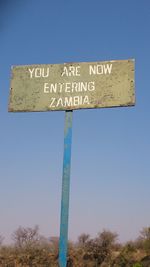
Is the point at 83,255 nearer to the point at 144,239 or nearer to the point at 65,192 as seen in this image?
the point at 144,239

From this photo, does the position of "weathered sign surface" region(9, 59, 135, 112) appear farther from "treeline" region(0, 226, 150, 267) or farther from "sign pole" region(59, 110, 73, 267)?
"treeline" region(0, 226, 150, 267)

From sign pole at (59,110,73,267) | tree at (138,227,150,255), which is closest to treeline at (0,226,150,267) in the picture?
tree at (138,227,150,255)

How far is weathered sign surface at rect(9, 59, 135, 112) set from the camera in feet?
19.1

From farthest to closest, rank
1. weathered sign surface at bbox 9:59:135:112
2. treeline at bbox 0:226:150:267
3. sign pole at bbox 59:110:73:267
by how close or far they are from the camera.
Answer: treeline at bbox 0:226:150:267 → weathered sign surface at bbox 9:59:135:112 → sign pole at bbox 59:110:73:267

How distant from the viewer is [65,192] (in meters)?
5.51

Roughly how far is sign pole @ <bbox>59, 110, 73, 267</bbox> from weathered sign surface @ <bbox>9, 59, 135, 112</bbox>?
0.91ft

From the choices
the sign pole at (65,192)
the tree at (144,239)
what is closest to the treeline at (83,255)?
the tree at (144,239)

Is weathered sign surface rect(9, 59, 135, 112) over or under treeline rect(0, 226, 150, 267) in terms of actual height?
over

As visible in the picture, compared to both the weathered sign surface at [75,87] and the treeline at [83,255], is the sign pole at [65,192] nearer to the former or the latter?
the weathered sign surface at [75,87]

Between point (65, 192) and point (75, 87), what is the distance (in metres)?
1.60

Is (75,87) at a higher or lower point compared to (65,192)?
higher

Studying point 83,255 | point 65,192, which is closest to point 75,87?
point 65,192

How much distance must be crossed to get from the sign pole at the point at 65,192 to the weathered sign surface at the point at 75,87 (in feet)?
0.91

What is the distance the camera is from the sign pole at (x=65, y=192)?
527 centimetres
